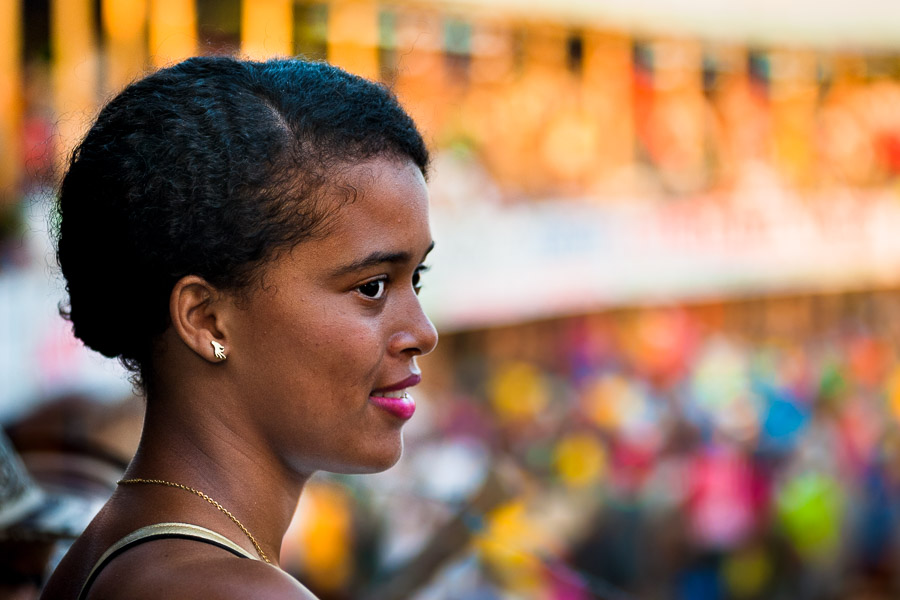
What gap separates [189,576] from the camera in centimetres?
93

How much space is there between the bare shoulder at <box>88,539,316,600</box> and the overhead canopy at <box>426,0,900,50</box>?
10005 mm

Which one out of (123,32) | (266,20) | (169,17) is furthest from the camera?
(266,20)

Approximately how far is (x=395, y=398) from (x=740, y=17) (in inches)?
536

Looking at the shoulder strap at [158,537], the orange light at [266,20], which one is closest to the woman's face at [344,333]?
the shoulder strap at [158,537]

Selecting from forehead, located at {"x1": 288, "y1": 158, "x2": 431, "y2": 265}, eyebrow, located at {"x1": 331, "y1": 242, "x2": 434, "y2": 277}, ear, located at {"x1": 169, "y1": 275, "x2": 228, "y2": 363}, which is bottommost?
ear, located at {"x1": 169, "y1": 275, "x2": 228, "y2": 363}

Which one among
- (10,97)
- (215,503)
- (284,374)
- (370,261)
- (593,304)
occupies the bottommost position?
(593,304)

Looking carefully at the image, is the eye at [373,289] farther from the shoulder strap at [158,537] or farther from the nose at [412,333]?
the shoulder strap at [158,537]

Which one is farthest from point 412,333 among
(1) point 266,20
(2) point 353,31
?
(2) point 353,31

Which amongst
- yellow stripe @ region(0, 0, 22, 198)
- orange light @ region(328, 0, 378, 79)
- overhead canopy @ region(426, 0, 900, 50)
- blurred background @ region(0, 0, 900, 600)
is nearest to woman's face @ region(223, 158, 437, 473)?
blurred background @ region(0, 0, 900, 600)

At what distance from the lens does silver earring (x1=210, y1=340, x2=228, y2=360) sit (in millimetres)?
1088

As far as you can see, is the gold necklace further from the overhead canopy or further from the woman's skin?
the overhead canopy

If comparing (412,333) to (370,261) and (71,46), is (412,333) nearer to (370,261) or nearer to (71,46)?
(370,261)

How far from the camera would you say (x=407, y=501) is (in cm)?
323

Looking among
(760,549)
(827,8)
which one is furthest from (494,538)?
(827,8)
